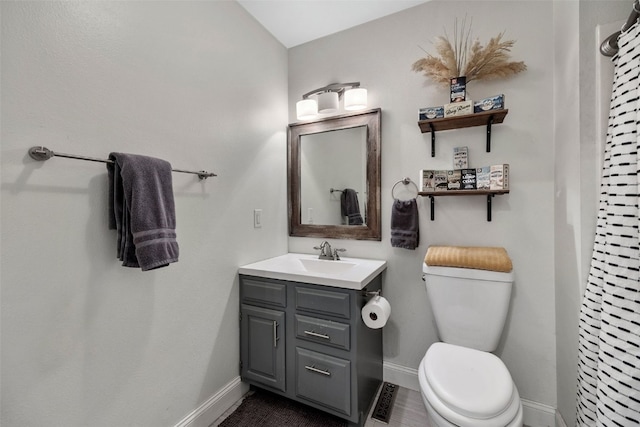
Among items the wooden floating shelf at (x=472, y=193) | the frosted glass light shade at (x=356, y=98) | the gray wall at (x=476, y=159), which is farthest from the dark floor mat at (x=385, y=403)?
the frosted glass light shade at (x=356, y=98)

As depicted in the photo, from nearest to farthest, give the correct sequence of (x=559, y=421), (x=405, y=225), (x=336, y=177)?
1. (x=559, y=421)
2. (x=405, y=225)
3. (x=336, y=177)

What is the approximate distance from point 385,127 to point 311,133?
596 millimetres

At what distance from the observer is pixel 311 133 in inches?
84.9

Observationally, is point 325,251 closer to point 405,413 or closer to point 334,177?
point 334,177

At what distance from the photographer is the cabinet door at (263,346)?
1.59 metres

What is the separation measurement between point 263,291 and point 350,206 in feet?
2.86

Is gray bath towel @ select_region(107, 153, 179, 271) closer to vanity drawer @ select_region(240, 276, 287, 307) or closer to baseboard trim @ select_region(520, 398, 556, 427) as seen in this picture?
vanity drawer @ select_region(240, 276, 287, 307)

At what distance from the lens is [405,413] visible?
160 centimetres

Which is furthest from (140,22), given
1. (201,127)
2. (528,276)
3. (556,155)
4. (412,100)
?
(528,276)

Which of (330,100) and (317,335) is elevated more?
(330,100)

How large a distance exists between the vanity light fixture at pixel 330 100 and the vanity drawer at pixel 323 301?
1284 millimetres

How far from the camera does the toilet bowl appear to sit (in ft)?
3.24

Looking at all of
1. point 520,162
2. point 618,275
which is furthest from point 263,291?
point 520,162

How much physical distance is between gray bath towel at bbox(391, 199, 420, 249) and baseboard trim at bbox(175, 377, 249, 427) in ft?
→ 4.41
